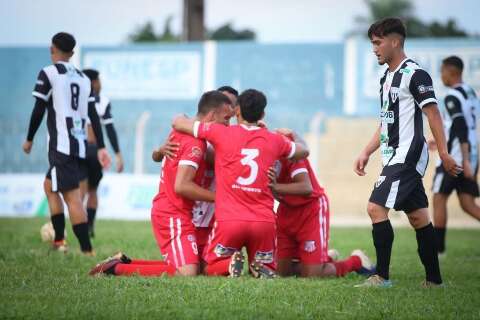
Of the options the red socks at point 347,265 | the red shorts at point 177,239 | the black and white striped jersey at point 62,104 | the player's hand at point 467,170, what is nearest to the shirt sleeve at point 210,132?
the red shorts at point 177,239

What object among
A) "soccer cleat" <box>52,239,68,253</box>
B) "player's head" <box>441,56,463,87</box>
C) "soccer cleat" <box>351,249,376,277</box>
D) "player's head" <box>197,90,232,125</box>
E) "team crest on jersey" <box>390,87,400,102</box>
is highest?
"player's head" <box>441,56,463,87</box>

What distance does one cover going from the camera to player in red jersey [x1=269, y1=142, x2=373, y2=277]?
7.63m

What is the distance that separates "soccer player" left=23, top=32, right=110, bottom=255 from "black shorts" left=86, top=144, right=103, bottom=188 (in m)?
2.71

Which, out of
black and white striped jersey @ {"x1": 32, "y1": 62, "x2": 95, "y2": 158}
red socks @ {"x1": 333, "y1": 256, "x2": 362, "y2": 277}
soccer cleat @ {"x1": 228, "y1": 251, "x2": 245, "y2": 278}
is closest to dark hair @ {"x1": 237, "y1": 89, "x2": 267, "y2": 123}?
soccer cleat @ {"x1": 228, "y1": 251, "x2": 245, "y2": 278}

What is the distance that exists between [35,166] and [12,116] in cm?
500

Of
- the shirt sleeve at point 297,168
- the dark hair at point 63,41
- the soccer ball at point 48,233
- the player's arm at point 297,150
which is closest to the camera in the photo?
the player's arm at point 297,150

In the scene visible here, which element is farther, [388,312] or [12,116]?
[12,116]

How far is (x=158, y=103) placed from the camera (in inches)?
1122

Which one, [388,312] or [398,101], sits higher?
[398,101]

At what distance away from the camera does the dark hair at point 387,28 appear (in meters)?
6.92

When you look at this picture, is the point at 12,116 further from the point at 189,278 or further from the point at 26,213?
the point at 189,278

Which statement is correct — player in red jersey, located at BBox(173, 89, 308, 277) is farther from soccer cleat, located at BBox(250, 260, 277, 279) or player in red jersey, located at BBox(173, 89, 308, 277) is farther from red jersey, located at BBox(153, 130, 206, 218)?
red jersey, located at BBox(153, 130, 206, 218)

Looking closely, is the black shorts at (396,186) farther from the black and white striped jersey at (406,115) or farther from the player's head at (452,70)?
the player's head at (452,70)

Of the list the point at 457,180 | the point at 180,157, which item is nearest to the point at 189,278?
the point at 180,157
